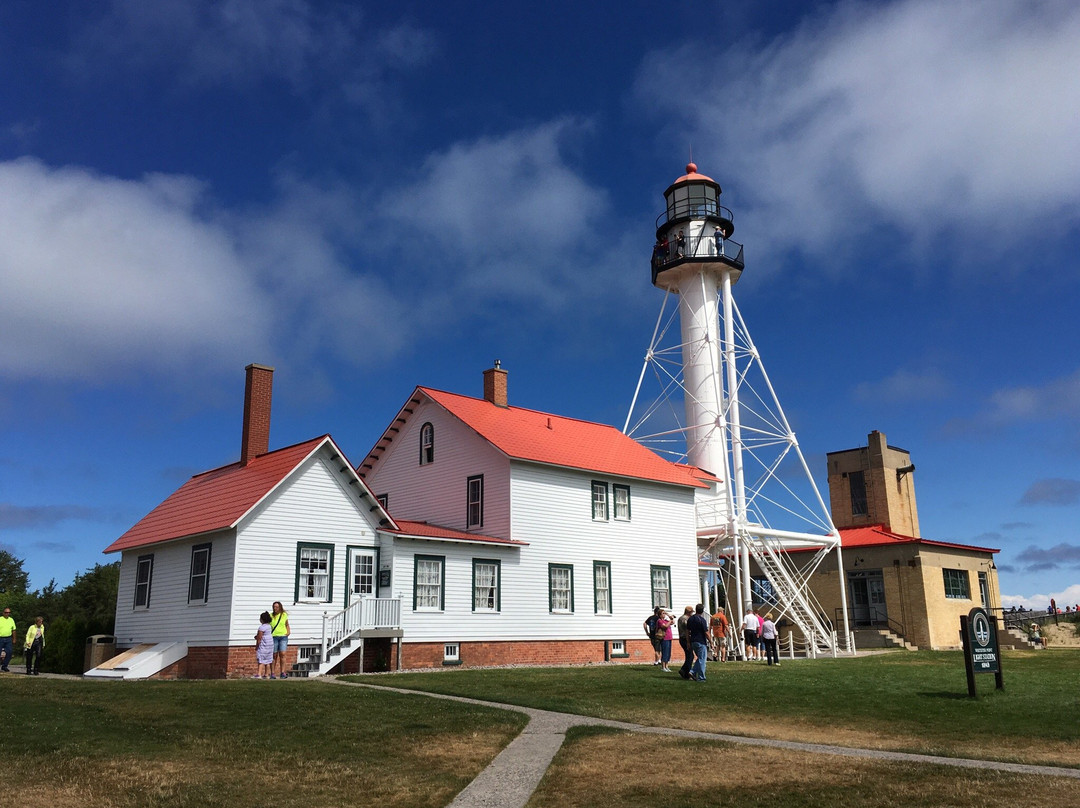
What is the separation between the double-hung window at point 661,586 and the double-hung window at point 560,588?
12.4 ft

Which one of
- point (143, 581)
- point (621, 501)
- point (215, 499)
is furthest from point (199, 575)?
point (621, 501)

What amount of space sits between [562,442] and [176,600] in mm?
14163

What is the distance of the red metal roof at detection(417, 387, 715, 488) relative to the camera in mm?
31359

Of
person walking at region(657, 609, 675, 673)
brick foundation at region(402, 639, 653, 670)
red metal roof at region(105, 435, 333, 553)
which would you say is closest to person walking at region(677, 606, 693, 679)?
person walking at region(657, 609, 675, 673)

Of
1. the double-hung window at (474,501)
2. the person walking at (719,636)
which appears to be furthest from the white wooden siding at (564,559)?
the person walking at (719,636)

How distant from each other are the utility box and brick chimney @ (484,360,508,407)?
1513 cm

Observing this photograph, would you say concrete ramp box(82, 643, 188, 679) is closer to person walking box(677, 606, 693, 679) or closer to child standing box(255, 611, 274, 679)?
child standing box(255, 611, 274, 679)

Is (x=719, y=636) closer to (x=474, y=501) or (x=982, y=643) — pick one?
(x=474, y=501)

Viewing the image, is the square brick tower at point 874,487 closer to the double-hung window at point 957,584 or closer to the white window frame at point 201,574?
the double-hung window at point 957,584

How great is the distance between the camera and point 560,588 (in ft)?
101

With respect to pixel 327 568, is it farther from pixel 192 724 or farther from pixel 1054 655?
pixel 1054 655

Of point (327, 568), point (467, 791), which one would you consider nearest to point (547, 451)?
point (327, 568)

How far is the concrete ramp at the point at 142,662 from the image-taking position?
23677mm

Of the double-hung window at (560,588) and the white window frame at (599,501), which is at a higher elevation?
the white window frame at (599,501)
